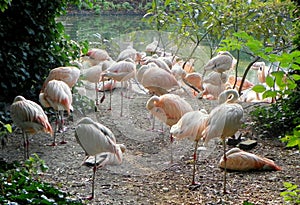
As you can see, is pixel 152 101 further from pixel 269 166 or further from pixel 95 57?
pixel 95 57

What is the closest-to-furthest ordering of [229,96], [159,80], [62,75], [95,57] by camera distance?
[229,96], [62,75], [159,80], [95,57]

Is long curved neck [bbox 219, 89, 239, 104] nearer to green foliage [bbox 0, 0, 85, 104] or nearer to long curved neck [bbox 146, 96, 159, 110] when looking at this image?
long curved neck [bbox 146, 96, 159, 110]

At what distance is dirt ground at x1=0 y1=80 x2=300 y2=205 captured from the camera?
12.6ft

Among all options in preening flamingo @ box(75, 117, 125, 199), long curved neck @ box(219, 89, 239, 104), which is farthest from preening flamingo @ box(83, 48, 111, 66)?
preening flamingo @ box(75, 117, 125, 199)

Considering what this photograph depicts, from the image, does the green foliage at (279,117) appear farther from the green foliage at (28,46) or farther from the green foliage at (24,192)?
the green foliage at (24,192)

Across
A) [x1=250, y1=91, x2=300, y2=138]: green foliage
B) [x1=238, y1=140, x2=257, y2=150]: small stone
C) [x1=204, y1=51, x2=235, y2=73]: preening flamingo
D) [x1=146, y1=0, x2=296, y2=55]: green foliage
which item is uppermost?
[x1=146, y1=0, x2=296, y2=55]: green foliage

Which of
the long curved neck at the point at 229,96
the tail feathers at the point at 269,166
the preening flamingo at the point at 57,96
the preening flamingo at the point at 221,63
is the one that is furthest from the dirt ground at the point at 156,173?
the preening flamingo at the point at 221,63

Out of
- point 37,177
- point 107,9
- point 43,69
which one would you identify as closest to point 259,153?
point 37,177

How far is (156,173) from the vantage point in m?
4.50

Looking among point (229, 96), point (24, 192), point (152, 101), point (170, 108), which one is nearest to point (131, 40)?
point (152, 101)

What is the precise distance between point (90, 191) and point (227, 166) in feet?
3.91

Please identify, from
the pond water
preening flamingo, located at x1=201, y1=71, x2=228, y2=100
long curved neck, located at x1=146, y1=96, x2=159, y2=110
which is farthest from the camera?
the pond water

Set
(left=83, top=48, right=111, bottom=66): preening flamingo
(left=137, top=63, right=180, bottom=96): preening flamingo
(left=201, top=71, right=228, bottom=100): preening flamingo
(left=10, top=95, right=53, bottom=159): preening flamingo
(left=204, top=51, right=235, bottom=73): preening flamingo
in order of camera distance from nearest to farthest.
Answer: (left=10, top=95, right=53, bottom=159): preening flamingo < (left=137, top=63, right=180, bottom=96): preening flamingo < (left=204, top=51, right=235, bottom=73): preening flamingo < (left=201, top=71, right=228, bottom=100): preening flamingo < (left=83, top=48, right=111, bottom=66): preening flamingo

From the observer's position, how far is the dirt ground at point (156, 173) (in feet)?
12.6
